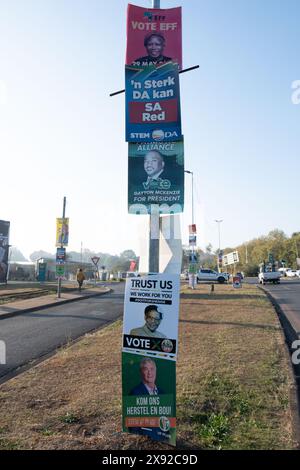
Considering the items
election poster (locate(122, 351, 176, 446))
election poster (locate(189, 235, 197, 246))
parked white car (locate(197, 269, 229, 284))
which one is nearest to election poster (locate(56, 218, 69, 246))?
election poster (locate(189, 235, 197, 246))

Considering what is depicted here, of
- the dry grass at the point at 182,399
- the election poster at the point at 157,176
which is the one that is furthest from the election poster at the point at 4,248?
the election poster at the point at 157,176

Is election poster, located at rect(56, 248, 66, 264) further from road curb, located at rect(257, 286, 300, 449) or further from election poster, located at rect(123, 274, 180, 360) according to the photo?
election poster, located at rect(123, 274, 180, 360)

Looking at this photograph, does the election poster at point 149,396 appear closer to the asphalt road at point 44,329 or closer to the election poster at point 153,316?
the election poster at point 153,316

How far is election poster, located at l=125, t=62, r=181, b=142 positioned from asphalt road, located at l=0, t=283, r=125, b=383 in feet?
15.7

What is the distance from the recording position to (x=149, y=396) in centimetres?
476

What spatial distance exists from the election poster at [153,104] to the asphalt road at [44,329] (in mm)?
Result: 4785

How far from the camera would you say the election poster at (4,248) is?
38.8m

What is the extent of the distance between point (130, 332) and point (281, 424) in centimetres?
200

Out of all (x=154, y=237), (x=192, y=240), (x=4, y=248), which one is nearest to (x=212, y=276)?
(x=192, y=240)

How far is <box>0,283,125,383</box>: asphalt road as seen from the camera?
9.27 m

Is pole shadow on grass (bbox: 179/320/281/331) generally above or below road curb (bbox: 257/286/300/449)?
above
